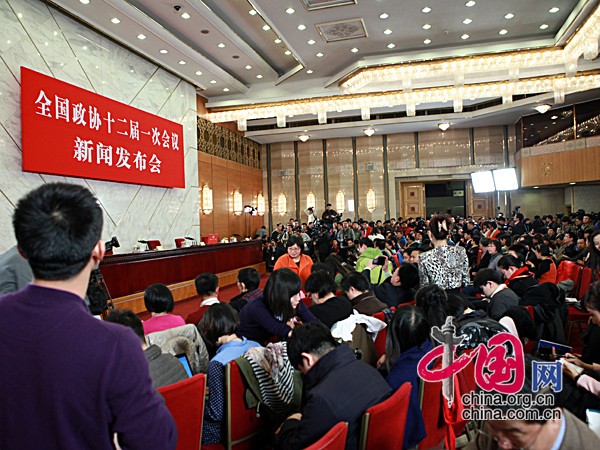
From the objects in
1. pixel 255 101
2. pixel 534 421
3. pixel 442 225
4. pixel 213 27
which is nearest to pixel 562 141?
pixel 255 101

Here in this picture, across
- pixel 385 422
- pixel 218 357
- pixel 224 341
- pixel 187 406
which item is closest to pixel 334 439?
pixel 385 422

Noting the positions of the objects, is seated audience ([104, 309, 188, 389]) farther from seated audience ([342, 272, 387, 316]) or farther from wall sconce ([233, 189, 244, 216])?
wall sconce ([233, 189, 244, 216])

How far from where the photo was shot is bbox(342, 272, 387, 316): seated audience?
3.55m

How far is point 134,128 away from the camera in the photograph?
30.7ft

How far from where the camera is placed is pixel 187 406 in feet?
6.41

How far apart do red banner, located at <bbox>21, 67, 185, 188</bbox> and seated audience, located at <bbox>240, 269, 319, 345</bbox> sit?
5.70 metres

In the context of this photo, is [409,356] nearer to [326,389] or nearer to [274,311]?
[326,389]

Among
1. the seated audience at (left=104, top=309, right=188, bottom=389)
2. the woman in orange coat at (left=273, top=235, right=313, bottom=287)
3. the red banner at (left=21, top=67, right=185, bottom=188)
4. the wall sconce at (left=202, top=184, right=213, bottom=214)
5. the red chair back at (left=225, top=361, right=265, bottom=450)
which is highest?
the red banner at (left=21, top=67, right=185, bottom=188)

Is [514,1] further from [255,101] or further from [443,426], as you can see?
[443,426]

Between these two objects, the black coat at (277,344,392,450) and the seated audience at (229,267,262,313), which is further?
the seated audience at (229,267,262,313)

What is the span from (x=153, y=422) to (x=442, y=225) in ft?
10.6

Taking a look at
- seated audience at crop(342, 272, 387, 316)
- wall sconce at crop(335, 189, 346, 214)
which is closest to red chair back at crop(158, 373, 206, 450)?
seated audience at crop(342, 272, 387, 316)

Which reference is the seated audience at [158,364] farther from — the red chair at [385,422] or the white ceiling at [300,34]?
the white ceiling at [300,34]

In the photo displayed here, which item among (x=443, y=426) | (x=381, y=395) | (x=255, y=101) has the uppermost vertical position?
(x=255, y=101)
